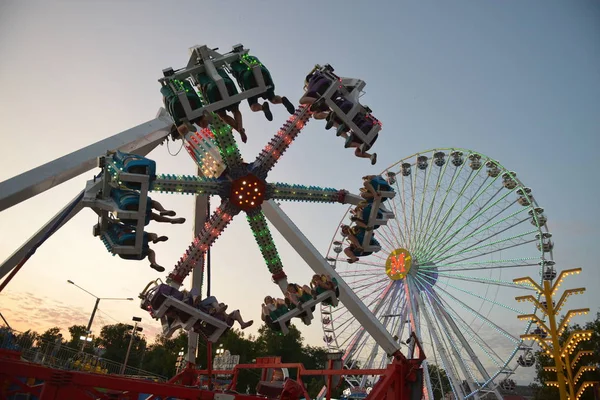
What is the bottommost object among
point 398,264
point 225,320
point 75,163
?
point 225,320

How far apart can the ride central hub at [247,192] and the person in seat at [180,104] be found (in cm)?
173

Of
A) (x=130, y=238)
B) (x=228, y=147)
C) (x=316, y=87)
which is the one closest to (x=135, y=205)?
(x=130, y=238)

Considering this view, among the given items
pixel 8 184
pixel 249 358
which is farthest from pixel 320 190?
pixel 249 358

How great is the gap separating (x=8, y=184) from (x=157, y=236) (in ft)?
9.61

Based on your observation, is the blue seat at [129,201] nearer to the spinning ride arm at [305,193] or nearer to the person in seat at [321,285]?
the spinning ride arm at [305,193]

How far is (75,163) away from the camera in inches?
348

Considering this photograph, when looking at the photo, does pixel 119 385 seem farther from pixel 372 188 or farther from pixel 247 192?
pixel 372 188

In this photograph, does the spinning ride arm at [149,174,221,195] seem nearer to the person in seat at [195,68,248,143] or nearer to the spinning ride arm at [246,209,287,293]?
the spinning ride arm at [246,209,287,293]

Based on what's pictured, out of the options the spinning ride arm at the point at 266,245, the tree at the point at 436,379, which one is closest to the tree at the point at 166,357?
the tree at the point at 436,379

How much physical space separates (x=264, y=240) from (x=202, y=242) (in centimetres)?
135

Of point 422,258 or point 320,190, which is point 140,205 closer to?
point 320,190

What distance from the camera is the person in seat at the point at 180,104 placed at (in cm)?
730

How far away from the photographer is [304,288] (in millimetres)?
8031

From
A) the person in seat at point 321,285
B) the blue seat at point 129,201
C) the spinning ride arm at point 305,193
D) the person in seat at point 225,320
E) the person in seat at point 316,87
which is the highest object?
the person in seat at point 316,87
